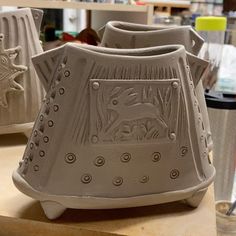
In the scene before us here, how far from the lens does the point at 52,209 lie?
1.21 ft

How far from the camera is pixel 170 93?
1.21 ft

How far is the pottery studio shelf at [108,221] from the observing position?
370mm

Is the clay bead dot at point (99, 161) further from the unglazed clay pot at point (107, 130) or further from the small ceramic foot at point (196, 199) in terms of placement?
the small ceramic foot at point (196, 199)

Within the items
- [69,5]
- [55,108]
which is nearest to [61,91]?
[55,108]

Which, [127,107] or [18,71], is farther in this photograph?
[18,71]

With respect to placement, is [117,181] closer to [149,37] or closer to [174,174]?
[174,174]

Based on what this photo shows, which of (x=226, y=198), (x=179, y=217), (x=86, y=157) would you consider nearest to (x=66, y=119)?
(x=86, y=157)

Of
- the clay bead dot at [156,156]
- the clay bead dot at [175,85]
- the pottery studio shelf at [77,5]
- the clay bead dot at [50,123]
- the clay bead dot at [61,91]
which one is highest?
the pottery studio shelf at [77,5]

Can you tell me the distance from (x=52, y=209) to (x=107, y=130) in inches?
3.7

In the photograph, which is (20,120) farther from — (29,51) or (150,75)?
(150,75)

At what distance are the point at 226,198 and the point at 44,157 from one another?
1.34ft

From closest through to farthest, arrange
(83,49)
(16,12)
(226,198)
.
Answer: (83,49)
(16,12)
(226,198)

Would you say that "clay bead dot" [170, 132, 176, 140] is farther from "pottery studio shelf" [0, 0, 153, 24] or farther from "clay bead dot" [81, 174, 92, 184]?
"pottery studio shelf" [0, 0, 153, 24]

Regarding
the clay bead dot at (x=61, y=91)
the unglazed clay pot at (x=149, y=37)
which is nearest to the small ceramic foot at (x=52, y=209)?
the clay bead dot at (x=61, y=91)
